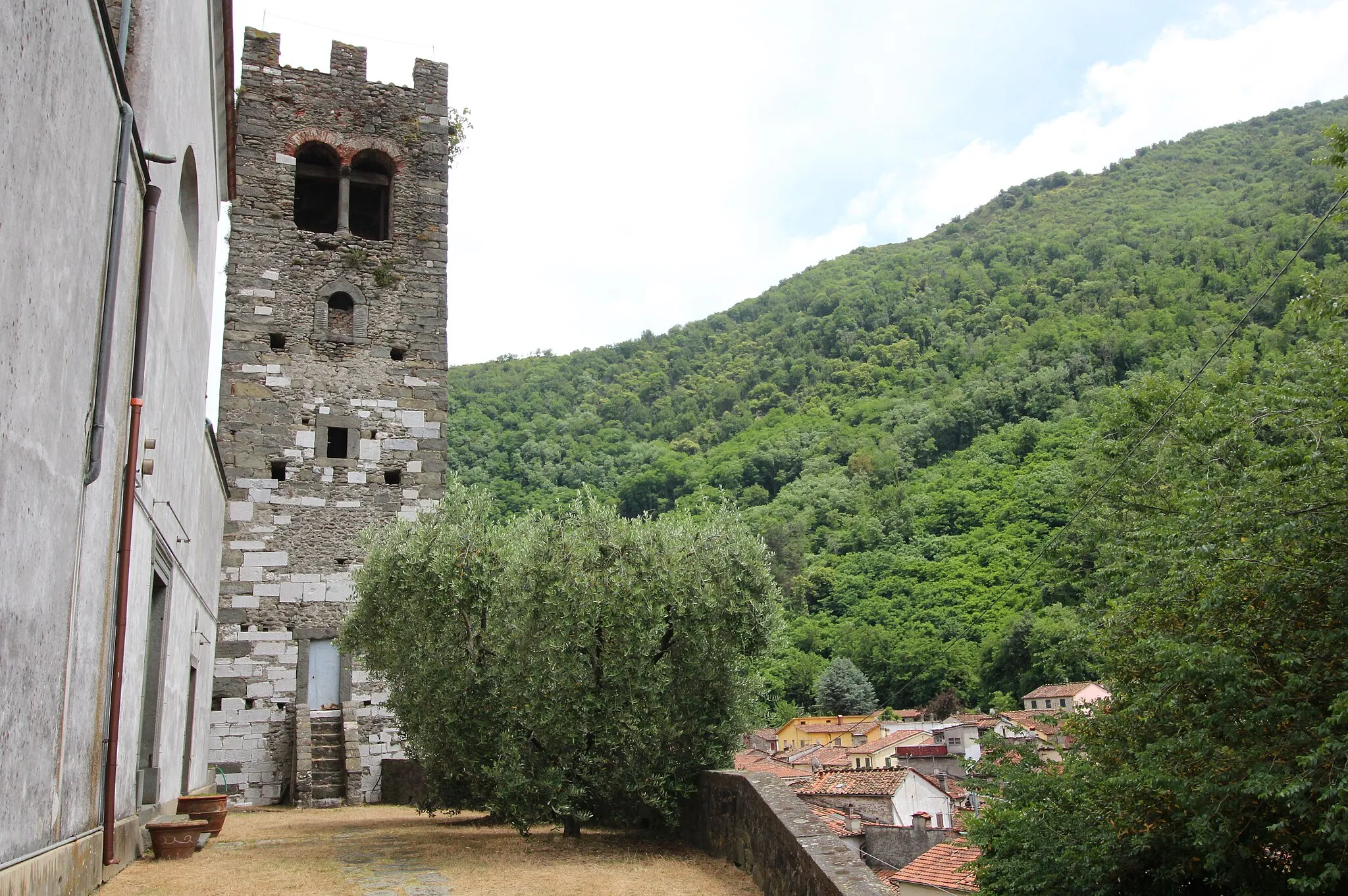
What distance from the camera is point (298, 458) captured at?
16.8 meters

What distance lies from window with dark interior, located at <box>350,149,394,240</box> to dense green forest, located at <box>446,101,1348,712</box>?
80.8 feet

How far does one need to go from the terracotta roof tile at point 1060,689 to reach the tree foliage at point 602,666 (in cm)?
3954

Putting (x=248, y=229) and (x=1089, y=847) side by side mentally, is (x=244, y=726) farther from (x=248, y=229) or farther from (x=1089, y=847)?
(x=1089, y=847)

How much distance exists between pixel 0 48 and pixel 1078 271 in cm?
9141

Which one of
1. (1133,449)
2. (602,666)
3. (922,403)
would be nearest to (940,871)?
(1133,449)

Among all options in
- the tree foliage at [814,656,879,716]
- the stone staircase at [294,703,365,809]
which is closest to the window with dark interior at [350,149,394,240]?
the stone staircase at [294,703,365,809]

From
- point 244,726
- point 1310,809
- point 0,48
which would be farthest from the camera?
point 244,726

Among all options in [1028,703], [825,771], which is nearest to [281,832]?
[825,771]

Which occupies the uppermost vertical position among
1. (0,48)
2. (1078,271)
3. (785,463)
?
(1078,271)

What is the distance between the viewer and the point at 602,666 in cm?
973

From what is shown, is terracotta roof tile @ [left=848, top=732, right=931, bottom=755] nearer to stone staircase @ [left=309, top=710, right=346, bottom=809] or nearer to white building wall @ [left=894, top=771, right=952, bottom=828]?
white building wall @ [left=894, top=771, right=952, bottom=828]

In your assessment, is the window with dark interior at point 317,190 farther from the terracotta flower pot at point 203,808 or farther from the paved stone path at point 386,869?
the paved stone path at point 386,869

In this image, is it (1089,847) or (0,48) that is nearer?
(0,48)

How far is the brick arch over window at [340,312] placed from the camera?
17.5 m
